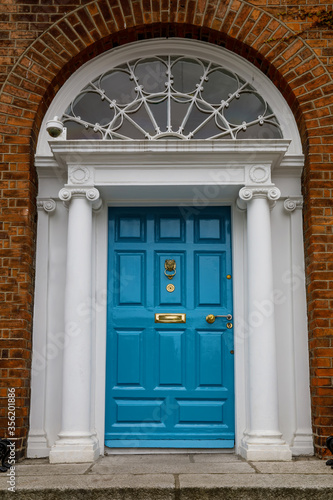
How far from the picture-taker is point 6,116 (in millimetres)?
5461

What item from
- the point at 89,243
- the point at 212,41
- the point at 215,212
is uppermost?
the point at 212,41

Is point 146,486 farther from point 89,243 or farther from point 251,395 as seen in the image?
point 89,243

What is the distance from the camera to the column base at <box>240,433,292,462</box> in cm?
483

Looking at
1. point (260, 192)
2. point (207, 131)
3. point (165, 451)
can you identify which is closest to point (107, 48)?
point (207, 131)

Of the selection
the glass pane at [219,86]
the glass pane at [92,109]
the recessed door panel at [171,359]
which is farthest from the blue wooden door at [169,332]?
the glass pane at [219,86]

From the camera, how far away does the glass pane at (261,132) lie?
18.8ft

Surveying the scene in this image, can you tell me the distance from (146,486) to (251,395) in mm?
1558

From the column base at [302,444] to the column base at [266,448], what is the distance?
12.0 inches

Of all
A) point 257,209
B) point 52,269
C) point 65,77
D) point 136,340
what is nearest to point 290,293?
point 257,209

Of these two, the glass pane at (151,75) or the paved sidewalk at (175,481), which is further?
the glass pane at (151,75)

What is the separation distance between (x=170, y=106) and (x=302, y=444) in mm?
3427

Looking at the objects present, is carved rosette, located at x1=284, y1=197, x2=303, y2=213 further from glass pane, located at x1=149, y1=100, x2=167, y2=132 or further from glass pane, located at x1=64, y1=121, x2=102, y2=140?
glass pane, located at x1=64, y1=121, x2=102, y2=140

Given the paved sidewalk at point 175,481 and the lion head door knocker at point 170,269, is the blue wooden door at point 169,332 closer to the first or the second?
the lion head door knocker at point 170,269

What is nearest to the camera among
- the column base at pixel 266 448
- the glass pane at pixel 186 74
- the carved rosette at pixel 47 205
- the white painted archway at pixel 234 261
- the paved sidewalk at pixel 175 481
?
the paved sidewalk at pixel 175 481
